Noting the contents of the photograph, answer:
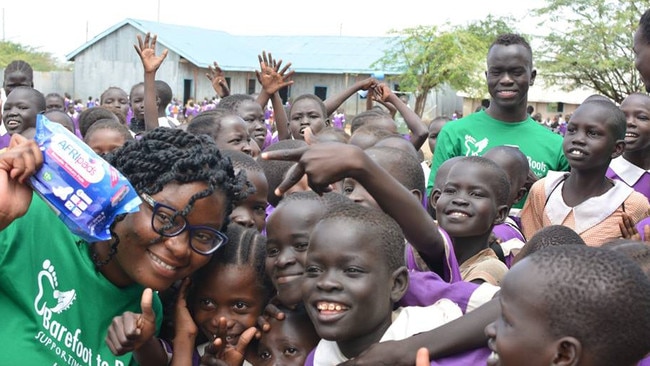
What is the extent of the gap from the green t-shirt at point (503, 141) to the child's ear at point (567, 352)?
2.76m

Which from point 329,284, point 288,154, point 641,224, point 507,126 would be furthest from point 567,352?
point 507,126

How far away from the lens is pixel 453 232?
3.38 meters

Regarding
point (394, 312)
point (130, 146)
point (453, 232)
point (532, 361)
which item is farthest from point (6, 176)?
point (453, 232)

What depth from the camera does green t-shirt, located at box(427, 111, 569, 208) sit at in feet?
15.4

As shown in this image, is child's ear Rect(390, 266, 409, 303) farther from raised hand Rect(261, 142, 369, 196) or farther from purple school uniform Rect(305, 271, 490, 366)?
raised hand Rect(261, 142, 369, 196)

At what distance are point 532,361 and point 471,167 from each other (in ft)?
5.51

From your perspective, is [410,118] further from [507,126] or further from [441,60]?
[441,60]

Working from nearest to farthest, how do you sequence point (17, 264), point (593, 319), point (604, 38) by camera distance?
point (593, 319) < point (17, 264) < point (604, 38)

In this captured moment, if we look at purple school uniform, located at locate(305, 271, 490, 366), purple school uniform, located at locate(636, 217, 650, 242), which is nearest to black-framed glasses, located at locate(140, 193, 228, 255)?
purple school uniform, located at locate(305, 271, 490, 366)

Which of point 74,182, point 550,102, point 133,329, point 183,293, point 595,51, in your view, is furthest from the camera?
point 550,102

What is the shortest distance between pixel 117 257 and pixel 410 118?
4217 mm

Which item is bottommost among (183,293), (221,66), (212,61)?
(221,66)

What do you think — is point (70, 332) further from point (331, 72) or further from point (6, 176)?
point (331, 72)

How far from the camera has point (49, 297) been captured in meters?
2.39
